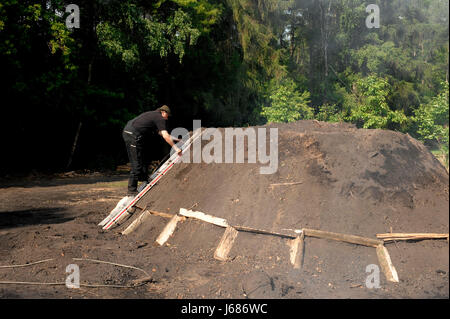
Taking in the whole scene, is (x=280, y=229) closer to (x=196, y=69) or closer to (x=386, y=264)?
(x=386, y=264)

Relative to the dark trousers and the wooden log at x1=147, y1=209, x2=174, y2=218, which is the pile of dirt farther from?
the dark trousers

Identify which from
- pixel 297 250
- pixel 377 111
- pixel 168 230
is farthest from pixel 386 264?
pixel 377 111

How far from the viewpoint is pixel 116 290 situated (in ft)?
16.0

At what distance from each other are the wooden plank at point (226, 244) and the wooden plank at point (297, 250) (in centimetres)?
76

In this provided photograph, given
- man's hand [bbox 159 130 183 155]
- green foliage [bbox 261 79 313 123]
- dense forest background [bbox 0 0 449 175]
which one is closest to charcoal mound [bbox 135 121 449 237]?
man's hand [bbox 159 130 183 155]

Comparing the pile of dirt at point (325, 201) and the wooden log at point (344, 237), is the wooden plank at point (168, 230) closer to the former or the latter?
the pile of dirt at point (325, 201)

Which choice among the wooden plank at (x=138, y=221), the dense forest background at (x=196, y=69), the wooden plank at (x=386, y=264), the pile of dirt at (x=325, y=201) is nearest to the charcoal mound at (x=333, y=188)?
the pile of dirt at (x=325, y=201)

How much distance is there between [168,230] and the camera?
6426mm

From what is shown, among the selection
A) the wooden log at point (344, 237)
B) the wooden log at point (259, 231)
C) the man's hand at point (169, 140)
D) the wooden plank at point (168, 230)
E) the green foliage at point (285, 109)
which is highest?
the man's hand at point (169, 140)

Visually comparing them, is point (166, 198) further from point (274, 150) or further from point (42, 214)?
point (42, 214)

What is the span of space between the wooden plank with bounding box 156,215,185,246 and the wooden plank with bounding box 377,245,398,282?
2.76 metres

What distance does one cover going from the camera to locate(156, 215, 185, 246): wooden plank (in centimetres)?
637

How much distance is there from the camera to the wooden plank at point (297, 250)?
5090 millimetres

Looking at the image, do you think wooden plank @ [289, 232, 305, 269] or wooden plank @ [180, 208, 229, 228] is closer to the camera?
wooden plank @ [289, 232, 305, 269]
